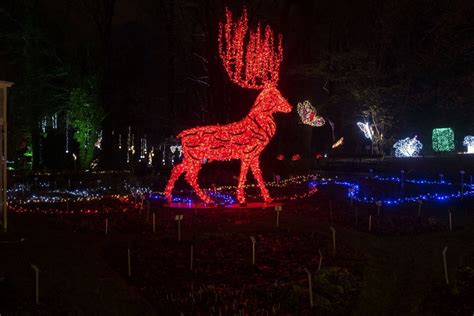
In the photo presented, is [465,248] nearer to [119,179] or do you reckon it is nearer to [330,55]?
[119,179]

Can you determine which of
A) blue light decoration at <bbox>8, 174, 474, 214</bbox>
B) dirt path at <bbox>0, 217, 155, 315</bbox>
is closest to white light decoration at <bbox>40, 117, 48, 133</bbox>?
blue light decoration at <bbox>8, 174, 474, 214</bbox>

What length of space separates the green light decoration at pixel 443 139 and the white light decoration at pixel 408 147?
613 cm

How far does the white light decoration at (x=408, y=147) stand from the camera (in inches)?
1378

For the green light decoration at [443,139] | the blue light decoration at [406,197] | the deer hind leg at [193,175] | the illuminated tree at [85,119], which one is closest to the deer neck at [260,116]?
the deer hind leg at [193,175]

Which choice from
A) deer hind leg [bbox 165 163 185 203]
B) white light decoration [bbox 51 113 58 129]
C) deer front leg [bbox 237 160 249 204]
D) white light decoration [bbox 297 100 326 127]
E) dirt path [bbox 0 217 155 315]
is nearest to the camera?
dirt path [bbox 0 217 155 315]

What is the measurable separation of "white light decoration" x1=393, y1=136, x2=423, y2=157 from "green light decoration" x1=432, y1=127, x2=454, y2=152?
20.1 ft

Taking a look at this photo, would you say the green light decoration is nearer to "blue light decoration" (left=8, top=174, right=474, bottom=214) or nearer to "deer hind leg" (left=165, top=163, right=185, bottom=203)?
"blue light decoration" (left=8, top=174, right=474, bottom=214)

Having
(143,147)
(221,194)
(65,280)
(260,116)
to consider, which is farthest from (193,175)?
(143,147)

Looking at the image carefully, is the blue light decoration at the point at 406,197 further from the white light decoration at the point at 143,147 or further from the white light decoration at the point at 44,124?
the white light decoration at the point at 143,147

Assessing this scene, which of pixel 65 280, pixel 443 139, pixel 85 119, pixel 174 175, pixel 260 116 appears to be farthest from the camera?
pixel 443 139

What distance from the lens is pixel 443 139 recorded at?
1602 inches

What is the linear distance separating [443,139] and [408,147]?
6.94 meters

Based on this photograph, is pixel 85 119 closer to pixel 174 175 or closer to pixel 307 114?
pixel 307 114

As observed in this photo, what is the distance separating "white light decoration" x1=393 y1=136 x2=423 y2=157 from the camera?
35.0 metres
